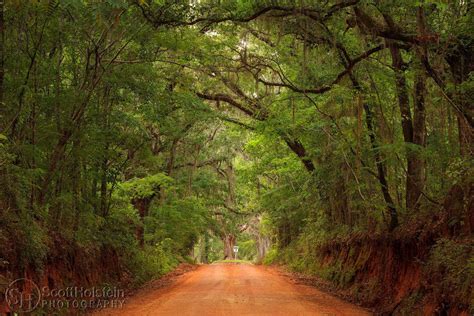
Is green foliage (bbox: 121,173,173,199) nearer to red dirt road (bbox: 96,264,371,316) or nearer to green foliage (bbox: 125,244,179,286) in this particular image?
green foliage (bbox: 125,244,179,286)

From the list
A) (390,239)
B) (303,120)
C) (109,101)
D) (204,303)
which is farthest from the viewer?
(303,120)

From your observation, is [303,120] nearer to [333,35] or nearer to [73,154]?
[333,35]

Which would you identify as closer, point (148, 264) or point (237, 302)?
point (237, 302)

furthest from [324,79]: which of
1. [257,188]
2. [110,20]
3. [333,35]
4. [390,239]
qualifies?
[257,188]

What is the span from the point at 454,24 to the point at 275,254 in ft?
82.0

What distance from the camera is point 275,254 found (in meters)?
32.2
